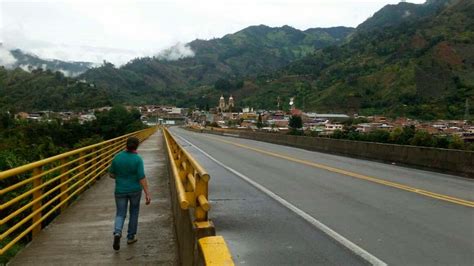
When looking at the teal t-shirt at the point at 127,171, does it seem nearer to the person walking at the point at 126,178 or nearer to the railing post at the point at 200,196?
the person walking at the point at 126,178

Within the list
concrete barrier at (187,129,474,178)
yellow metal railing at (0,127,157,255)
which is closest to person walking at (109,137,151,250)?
yellow metal railing at (0,127,157,255)


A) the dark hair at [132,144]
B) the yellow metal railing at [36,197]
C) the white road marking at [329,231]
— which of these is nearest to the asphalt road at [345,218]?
the white road marking at [329,231]

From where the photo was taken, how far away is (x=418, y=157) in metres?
19.7

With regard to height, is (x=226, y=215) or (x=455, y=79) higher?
(x=455, y=79)

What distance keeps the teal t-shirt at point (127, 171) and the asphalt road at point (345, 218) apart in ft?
5.39

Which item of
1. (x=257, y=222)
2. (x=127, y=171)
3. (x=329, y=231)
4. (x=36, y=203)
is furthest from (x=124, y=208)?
(x=329, y=231)

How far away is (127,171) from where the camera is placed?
7.72 meters

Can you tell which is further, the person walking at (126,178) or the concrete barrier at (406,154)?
the concrete barrier at (406,154)

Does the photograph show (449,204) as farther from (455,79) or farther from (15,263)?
(455,79)

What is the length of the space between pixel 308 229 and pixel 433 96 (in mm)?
154421

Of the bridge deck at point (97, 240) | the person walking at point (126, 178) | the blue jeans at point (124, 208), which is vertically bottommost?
the bridge deck at point (97, 240)

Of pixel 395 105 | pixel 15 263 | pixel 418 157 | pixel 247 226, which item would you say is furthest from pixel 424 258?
pixel 395 105

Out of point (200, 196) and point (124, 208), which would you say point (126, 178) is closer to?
point (124, 208)

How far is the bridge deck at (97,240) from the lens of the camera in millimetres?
7320
